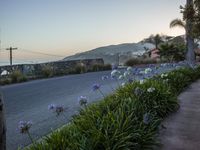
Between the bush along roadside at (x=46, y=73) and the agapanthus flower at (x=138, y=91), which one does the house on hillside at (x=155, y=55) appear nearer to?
the bush along roadside at (x=46, y=73)

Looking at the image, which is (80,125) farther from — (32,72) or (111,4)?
(32,72)

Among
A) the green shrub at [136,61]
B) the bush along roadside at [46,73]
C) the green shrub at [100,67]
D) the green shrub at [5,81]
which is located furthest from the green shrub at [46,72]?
the green shrub at [136,61]

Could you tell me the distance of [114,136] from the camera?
4867 mm

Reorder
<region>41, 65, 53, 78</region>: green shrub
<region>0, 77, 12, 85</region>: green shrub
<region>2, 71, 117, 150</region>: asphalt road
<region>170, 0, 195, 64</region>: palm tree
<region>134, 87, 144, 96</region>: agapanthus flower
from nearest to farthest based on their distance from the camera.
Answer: <region>2, 71, 117, 150</region>: asphalt road, <region>134, 87, 144, 96</region>: agapanthus flower, <region>170, 0, 195, 64</region>: palm tree, <region>0, 77, 12, 85</region>: green shrub, <region>41, 65, 53, 78</region>: green shrub

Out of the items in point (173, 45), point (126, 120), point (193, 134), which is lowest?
point (193, 134)

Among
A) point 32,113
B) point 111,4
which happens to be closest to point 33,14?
point 111,4

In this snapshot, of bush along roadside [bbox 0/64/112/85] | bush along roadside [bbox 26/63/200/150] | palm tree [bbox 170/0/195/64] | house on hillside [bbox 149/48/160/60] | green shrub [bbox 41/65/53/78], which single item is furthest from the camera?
house on hillside [bbox 149/48/160/60]

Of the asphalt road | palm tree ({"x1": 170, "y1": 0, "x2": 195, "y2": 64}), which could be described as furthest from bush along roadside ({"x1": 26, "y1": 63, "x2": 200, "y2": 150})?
palm tree ({"x1": 170, "y1": 0, "x2": 195, "y2": 64})

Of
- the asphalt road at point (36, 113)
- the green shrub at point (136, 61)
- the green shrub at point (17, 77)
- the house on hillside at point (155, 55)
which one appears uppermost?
the house on hillside at point (155, 55)

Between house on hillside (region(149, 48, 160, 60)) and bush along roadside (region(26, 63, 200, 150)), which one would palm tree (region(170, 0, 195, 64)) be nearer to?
house on hillside (region(149, 48, 160, 60))

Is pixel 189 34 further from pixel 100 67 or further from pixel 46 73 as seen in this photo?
pixel 100 67

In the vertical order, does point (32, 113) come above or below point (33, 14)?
below

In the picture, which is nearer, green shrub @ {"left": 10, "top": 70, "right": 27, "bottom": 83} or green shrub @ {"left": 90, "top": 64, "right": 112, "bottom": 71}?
green shrub @ {"left": 10, "top": 70, "right": 27, "bottom": 83}

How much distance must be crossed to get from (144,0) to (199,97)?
331 inches
